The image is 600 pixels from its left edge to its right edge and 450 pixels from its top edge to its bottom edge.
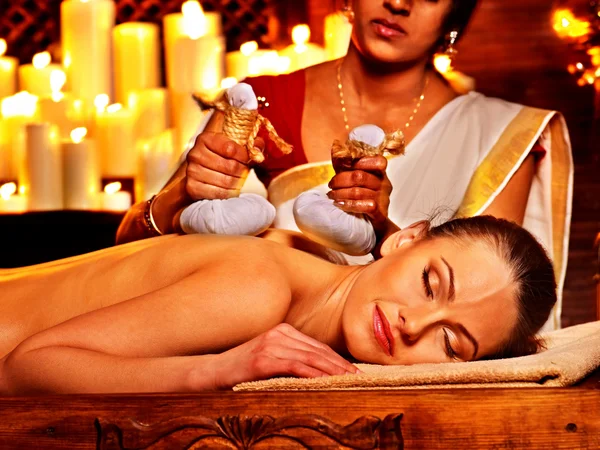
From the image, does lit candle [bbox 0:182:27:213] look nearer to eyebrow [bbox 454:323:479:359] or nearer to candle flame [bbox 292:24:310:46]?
candle flame [bbox 292:24:310:46]

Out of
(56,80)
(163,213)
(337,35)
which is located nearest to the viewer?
(163,213)

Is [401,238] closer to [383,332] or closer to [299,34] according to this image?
[383,332]

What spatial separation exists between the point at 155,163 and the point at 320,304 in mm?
1801

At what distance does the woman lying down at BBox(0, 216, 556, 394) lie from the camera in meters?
1.49

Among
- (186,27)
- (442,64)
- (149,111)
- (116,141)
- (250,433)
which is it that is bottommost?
(250,433)

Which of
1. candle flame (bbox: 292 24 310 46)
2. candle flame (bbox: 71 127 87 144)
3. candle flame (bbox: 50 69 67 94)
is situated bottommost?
candle flame (bbox: 71 127 87 144)

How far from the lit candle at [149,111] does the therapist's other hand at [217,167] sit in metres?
1.69

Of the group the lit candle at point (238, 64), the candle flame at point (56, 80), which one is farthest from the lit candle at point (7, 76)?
the lit candle at point (238, 64)

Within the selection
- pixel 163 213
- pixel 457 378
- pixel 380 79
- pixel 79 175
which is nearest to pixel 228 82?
pixel 79 175

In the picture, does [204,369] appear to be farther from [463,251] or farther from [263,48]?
[263,48]

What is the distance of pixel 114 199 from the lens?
3.46 metres

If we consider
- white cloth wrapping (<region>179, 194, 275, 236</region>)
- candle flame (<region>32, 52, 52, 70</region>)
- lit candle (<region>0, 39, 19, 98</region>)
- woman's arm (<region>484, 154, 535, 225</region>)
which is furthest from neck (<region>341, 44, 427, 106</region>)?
lit candle (<region>0, 39, 19, 98</region>)

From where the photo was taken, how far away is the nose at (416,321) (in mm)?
1676

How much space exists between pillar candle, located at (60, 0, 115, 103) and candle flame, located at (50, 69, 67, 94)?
0.04 meters
